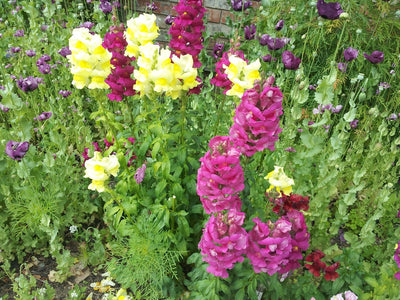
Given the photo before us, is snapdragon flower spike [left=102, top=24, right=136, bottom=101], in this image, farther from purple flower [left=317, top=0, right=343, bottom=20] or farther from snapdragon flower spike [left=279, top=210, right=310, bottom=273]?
purple flower [left=317, top=0, right=343, bottom=20]

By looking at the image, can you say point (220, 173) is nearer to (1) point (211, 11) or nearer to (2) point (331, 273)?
(2) point (331, 273)

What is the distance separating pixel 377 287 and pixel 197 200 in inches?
46.8

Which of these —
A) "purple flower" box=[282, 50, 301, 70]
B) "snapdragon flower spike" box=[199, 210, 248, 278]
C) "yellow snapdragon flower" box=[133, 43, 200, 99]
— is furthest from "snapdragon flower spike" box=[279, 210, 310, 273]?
"purple flower" box=[282, 50, 301, 70]

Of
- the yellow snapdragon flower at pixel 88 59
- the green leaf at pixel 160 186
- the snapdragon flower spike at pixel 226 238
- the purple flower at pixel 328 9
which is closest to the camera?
the snapdragon flower spike at pixel 226 238

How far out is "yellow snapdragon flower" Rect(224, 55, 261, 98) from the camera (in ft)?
5.64

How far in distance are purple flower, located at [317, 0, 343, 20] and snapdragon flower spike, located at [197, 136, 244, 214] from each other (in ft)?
4.46

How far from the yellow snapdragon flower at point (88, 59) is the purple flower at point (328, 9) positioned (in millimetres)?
1431

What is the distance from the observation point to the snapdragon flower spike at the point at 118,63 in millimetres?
1984

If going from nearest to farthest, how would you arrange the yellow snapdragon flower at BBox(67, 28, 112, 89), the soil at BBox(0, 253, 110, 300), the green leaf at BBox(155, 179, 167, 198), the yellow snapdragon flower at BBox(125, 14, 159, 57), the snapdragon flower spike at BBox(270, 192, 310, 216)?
the snapdragon flower spike at BBox(270, 192, 310, 216) < the yellow snapdragon flower at BBox(67, 28, 112, 89) < the yellow snapdragon flower at BBox(125, 14, 159, 57) < the green leaf at BBox(155, 179, 167, 198) < the soil at BBox(0, 253, 110, 300)

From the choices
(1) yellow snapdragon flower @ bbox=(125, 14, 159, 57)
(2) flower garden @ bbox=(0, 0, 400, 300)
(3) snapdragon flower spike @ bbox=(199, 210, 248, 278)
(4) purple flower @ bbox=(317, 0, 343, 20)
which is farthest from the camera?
(4) purple flower @ bbox=(317, 0, 343, 20)

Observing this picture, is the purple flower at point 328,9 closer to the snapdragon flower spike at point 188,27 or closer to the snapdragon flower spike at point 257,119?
the snapdragon flower spike at point 188,27

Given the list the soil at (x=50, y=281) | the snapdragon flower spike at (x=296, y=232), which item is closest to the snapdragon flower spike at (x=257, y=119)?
the snapdragon flower spike at (x=296, y=232)

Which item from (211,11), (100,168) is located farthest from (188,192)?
(211,11)

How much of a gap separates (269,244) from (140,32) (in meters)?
1.32
